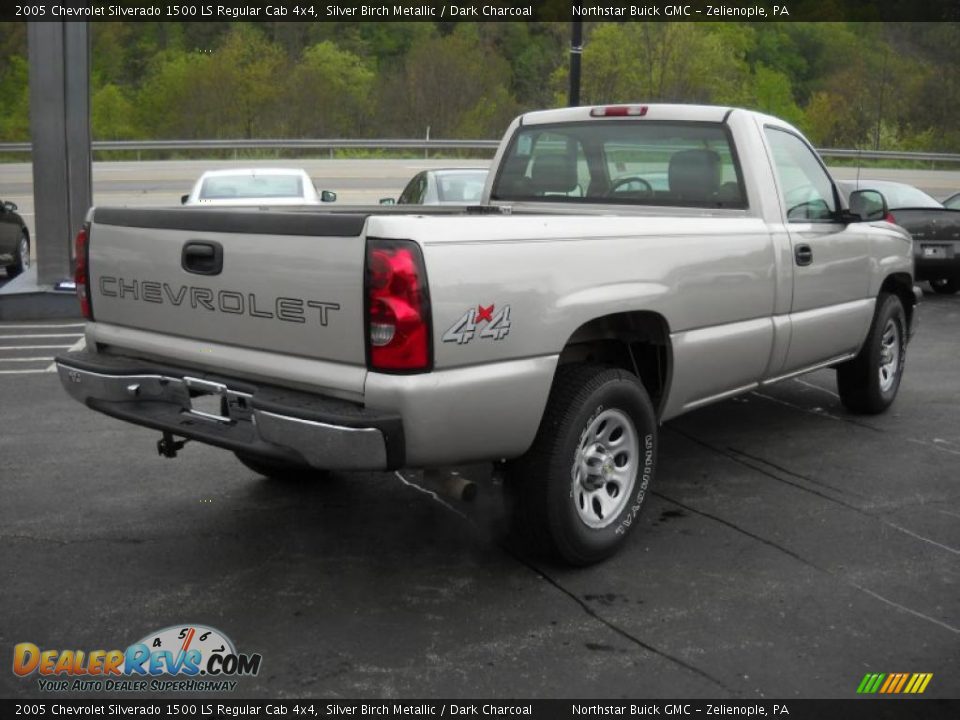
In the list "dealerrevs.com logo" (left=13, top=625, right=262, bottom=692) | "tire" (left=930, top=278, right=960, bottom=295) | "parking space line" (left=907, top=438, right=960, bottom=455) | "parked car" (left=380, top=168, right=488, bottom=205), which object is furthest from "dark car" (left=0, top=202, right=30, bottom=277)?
"tire" (left=930, top=278, right=960, bottom=295)

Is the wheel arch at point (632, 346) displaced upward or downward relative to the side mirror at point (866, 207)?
downward

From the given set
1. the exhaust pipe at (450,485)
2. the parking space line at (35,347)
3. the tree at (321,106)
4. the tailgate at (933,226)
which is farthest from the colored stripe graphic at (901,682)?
the tree at (321,106)

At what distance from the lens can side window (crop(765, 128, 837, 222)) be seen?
564 centimetres

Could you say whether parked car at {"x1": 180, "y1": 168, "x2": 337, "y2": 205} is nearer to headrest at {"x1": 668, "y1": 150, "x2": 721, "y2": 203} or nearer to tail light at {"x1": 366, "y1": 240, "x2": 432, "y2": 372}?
headrest at {"x1": 668, "y1": 150, "x2": 721, "y2": 203}

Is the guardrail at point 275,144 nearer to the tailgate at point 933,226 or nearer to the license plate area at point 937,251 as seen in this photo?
the tailgate at point 933,226

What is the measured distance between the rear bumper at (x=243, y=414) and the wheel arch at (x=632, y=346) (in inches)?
40.2

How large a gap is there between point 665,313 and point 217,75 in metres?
41.9

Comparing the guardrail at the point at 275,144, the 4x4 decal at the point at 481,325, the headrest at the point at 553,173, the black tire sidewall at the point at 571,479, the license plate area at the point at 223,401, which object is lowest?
the black tire sidewall at the point at 571,479

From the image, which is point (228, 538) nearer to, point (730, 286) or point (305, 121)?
point (730, 286)

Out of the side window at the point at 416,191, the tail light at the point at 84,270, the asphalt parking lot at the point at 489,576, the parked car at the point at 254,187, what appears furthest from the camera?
the parked car at the point at 254,187

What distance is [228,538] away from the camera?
466 centimetres

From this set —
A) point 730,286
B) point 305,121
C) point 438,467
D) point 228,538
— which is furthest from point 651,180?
point 305,121
